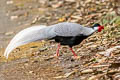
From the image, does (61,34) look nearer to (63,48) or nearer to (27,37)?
(27,37)

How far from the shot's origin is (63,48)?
7484 millimetres

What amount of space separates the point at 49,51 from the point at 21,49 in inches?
27.5

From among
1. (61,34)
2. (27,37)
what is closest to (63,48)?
(61,34)

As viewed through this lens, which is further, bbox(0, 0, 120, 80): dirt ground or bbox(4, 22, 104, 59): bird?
bbox(4, 22, 104, 59): bird

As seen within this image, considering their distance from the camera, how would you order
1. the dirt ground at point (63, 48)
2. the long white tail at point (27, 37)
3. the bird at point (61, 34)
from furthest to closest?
the bird at point (61, 34)
the long white tail at point (27, 37)
the dirt ground at point (63, 48)

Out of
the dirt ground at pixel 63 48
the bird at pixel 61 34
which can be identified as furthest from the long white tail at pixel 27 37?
the dirt ground at pixel 63 48

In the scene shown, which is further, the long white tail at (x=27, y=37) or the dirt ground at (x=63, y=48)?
the long white tail at (x=27, y=37)

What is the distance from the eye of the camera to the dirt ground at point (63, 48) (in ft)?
19.8

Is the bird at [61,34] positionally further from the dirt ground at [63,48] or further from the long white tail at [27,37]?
the dirt ground at [63,48]

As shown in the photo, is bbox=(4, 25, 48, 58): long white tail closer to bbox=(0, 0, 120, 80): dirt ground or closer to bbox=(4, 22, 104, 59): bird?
bbox=(4, 22, 104, 59): bird

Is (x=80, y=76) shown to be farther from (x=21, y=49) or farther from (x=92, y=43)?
(x=21, y=49)

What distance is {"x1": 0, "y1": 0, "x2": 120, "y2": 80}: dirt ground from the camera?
19.8ft

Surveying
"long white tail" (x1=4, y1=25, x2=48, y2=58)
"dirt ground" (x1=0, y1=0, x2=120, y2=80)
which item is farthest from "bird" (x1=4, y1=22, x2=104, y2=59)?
"dirt ground" (x1=0, y1=0, x2=120, y2=80)

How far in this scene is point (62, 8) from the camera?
10.5 meters
